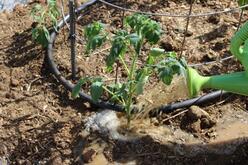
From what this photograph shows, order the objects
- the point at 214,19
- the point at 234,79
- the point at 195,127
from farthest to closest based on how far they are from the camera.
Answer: the point at 214,19
the point at 195,127
the point at 234,79

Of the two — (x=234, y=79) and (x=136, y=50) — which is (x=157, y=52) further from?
(x=234, y=79)

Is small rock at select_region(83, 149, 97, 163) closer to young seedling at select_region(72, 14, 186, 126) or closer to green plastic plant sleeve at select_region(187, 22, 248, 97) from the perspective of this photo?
young seedling at select_region(72, 14, 186, 126)

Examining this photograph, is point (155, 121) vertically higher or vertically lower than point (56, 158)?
higher

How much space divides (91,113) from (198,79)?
0.60 metres

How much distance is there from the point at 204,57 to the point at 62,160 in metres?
1.01

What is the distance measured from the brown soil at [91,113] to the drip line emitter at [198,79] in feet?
0.14

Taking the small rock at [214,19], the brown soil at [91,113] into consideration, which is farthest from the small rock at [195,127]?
the small rock at [214,19]

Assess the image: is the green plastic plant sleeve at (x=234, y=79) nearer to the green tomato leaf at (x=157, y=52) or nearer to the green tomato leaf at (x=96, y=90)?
the green tomato leaf at (x=157, y=52)

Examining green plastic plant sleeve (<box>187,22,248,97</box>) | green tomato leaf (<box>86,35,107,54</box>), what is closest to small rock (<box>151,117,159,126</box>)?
green plastic plant sleeve (<box>187,22,248,97</box>)

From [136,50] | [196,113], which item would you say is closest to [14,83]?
[136,50]

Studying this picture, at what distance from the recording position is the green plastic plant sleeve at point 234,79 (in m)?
2.29

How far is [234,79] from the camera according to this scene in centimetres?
234

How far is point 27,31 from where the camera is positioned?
320 cm

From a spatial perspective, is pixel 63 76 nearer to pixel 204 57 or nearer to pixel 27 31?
pixel 27 31
